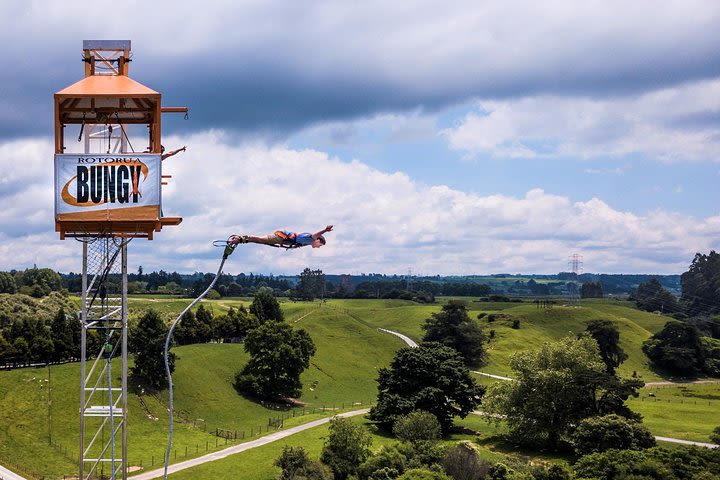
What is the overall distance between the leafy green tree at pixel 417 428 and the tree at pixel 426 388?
5499 mm

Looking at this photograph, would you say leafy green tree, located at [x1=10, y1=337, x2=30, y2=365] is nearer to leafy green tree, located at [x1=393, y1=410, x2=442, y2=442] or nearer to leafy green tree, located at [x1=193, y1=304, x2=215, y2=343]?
leafy green tree, located at [x1=193, y1=304, x2=215, y2=343]

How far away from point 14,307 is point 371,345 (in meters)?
70.0

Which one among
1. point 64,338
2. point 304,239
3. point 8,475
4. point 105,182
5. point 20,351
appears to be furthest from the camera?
point 64,338

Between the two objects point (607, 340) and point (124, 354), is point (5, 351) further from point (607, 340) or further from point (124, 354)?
point (607, 340)

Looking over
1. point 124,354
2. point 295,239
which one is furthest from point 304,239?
point 124,354

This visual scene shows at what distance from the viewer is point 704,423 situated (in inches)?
3169

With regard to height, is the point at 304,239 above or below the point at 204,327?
above

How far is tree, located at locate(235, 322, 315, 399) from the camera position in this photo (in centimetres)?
9369

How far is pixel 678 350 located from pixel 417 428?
9264 cm

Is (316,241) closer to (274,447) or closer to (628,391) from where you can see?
(274,447)

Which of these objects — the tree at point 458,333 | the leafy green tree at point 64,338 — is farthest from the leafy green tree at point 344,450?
the tree at point 458,333

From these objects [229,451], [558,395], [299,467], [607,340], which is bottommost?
[229,451]

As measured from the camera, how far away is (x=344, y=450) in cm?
5675

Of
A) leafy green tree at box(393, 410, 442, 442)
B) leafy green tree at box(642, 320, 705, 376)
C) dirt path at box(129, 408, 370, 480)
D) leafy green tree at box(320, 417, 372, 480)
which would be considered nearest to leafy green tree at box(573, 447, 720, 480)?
leafy green tree at box(393, 410, 442, 442)
